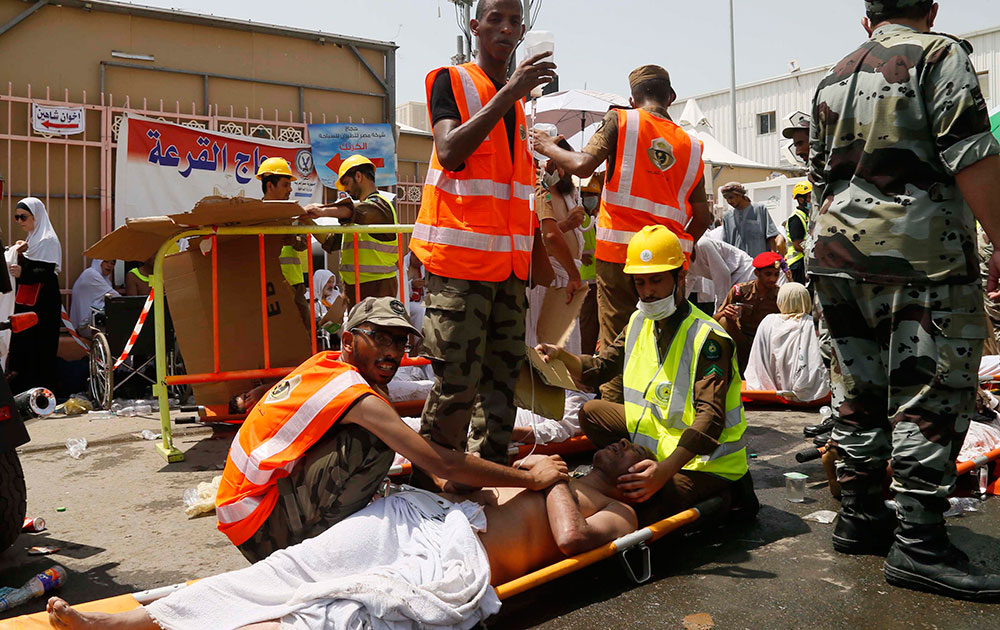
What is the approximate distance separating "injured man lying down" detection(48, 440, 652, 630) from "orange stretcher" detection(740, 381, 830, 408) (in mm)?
3883

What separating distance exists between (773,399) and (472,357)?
4242mm

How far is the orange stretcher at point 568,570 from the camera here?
2.39m

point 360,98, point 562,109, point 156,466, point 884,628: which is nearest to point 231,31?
point 360,98

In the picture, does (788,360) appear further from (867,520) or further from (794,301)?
(867,520)

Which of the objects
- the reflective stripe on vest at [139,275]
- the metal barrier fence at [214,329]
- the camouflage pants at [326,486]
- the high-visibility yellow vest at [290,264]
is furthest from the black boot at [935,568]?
the reflective stripe on vest at [139,275]

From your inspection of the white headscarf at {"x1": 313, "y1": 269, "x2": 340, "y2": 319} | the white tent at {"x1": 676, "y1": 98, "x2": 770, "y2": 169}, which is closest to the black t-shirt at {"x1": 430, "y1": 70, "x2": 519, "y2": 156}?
the white headscarf at {"x1": 313, "y1": 269, "x2": 340, "y2": 319}

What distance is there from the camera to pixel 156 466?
17.1 feet

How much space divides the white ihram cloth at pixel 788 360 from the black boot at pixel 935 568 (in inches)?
131

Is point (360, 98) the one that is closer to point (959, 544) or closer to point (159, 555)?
point (159, 555)

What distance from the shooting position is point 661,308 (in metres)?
3.74

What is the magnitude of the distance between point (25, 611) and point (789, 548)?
2.98 meters

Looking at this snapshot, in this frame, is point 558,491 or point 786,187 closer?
point 558,491

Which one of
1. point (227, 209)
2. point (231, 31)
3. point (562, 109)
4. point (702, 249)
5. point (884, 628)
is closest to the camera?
point (884, 628)

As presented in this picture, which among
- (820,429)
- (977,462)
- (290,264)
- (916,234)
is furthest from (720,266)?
(916,234)
